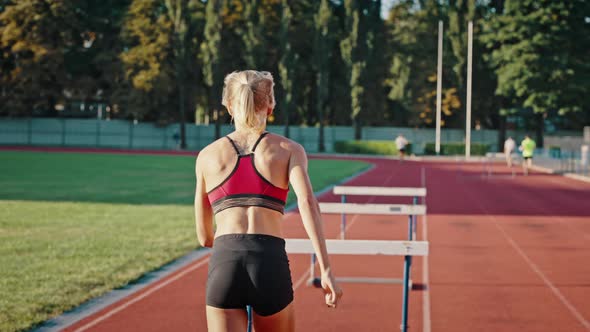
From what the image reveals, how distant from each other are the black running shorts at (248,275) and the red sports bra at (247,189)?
13 centimetres

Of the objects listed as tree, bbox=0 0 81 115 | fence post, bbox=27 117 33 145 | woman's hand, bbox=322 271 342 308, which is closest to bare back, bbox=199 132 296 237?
woman's hand, bbox=322 271 342 308

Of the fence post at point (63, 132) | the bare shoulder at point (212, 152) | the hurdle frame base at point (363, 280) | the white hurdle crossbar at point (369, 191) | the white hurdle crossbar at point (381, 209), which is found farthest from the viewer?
the fence post at point (63, 132)

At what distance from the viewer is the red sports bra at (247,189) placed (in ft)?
10.0

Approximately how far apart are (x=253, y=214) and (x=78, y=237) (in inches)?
396

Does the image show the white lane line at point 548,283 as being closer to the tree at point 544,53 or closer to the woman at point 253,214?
the woman at point 253,214

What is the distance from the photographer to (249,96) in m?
2.99

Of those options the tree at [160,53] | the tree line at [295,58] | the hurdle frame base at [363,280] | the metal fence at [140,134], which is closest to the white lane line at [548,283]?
the hurdle frame base at [363,280]

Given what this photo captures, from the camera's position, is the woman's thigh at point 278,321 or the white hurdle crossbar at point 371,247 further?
the white hurdle crossbar at point 371,247

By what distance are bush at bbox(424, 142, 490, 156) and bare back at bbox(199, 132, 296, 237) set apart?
52985mm

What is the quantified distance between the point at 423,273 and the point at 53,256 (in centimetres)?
496

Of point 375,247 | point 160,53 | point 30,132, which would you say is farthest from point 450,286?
point 30,132

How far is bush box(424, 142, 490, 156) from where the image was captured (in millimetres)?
54469

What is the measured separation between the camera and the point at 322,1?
59844 mm

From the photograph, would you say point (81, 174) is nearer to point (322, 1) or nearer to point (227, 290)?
point (227, 290)
